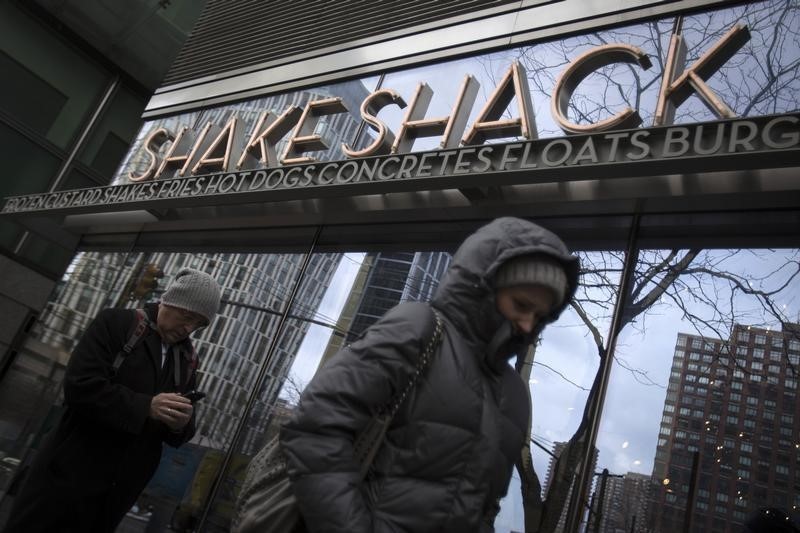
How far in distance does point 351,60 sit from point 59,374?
17.3 feet

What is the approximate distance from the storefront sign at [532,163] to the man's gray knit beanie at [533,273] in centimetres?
140

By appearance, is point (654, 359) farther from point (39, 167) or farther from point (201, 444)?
point (39, 167)

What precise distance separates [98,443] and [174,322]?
0.64 m

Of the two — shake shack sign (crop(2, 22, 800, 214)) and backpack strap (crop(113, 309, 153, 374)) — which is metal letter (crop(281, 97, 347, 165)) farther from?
backpack strap (crop(113, 309, 153, 374))

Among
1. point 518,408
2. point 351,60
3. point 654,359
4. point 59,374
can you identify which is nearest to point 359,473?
point 518,408

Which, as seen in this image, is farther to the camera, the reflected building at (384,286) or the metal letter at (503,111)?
the reflected building at (384,286)

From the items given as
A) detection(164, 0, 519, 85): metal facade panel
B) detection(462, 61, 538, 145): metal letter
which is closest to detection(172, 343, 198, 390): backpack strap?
detection(462, 61, 538, 145): metal letter

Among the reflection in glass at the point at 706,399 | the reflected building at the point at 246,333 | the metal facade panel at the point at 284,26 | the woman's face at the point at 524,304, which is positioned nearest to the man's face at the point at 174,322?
the woman's face at the point at 524,304

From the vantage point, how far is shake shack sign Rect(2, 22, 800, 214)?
2.93 m

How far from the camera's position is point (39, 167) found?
9.62 metres

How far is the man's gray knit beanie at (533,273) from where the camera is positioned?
1871 mm

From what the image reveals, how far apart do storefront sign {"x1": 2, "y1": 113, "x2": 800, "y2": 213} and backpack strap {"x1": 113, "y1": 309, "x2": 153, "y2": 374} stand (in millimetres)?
1654

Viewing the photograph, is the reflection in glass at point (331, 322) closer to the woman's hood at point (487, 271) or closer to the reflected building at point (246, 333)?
the reflected building at point (246, 333)

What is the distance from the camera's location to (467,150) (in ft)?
12.3
